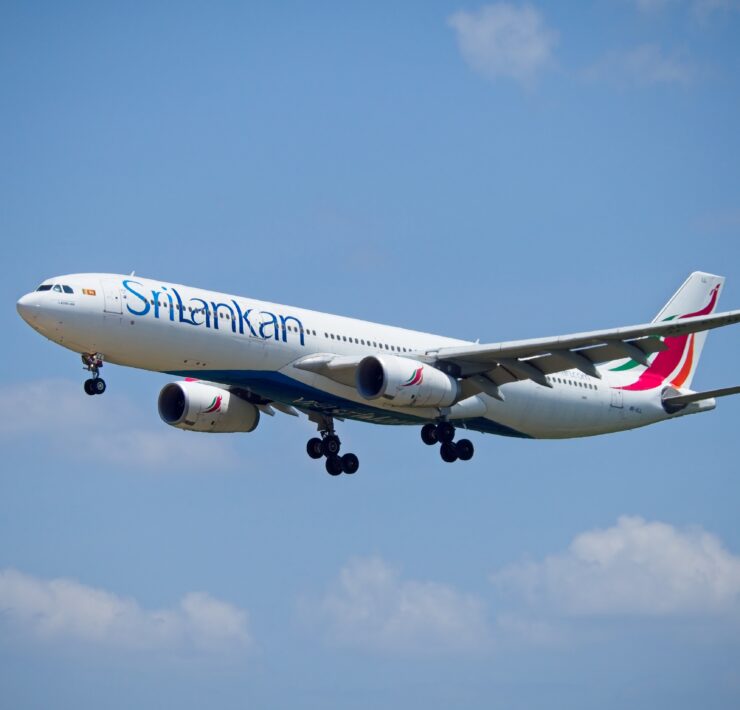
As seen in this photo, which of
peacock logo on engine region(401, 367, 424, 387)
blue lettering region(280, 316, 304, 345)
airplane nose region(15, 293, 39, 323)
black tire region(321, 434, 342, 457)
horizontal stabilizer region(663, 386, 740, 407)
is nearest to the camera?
airplane nose region(15, 293, 39, 323)

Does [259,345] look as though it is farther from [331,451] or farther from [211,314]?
[331,451]

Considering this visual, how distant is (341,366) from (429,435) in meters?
4.72

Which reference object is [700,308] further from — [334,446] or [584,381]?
[334,446]

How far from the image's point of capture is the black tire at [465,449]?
173 ft

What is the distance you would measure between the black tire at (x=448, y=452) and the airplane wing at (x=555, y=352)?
2.48 metres

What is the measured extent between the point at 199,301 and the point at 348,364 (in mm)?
5127

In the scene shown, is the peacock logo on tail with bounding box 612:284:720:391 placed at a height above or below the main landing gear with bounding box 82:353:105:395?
above

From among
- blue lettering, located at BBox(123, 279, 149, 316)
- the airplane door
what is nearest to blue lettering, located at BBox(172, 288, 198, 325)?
blue lettering, located at BBox(123, 279, 149, 316)

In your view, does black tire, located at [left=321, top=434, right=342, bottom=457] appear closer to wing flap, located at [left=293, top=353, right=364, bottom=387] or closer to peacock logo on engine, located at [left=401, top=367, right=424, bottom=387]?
wing flap, located at [left=293, top=353, right=364, bottom=387]

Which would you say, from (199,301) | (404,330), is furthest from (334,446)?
(199,301)

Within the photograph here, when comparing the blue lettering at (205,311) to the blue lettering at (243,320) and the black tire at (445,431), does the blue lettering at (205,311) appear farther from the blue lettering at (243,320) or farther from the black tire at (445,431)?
the black tire at (445,431)

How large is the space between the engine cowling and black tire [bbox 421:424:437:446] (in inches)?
241

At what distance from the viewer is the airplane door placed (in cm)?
4616

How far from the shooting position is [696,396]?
2137 inches
